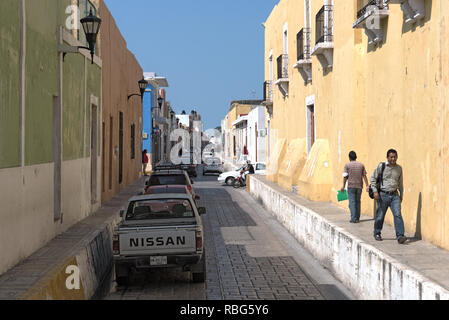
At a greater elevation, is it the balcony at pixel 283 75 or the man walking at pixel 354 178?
the balcony at pixel 283 75

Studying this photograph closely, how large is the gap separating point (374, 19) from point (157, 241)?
701 cm

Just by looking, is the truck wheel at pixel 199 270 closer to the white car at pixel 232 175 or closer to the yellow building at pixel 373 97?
the yellow building at pixel 373 97

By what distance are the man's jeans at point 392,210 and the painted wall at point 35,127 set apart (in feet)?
21.1

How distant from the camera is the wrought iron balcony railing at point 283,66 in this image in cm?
2698

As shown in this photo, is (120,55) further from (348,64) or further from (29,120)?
(29,120)

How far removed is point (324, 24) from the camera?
18.6m

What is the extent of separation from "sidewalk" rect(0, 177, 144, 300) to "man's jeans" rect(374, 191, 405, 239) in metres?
5.31

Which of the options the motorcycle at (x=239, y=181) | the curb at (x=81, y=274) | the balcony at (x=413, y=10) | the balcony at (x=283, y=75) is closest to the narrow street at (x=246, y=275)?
the curb at (x=81, y=274)

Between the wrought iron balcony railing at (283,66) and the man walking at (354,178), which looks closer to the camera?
the man walking at (354,178)

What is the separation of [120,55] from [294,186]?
433 inches

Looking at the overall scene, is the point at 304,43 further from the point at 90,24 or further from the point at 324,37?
the point at 90,24

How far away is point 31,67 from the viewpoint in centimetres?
1128

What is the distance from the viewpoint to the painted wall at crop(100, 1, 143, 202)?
874 inches
